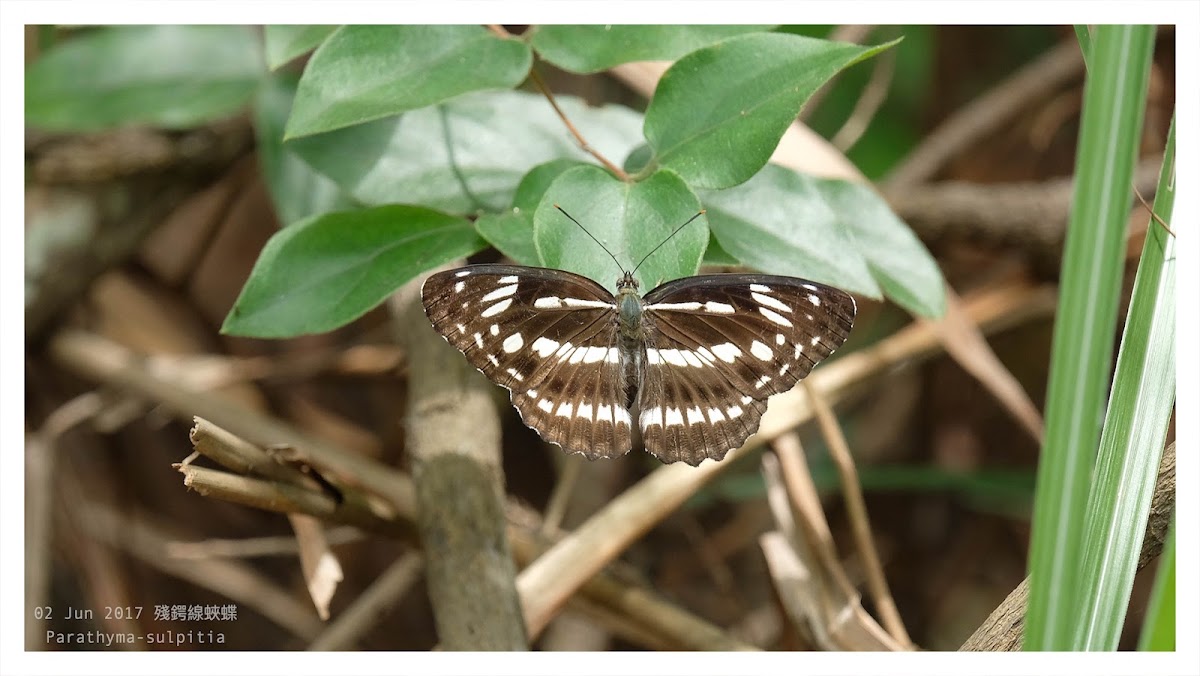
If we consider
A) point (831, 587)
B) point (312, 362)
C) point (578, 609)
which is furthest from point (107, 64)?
point (831, 587)

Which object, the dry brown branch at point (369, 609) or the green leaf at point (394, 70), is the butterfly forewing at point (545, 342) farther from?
the dry brown branch at point (369, 609)

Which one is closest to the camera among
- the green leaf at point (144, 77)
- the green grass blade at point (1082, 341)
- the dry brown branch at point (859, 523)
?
the green grass blade at point (1082, 341)

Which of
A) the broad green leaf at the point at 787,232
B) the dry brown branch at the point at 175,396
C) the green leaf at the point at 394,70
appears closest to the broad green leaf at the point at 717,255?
the broad green leaf at the point at 787,232

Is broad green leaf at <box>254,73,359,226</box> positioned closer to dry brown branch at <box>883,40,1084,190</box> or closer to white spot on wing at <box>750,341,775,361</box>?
white spot on wing at <box>750,341,775,361</box>

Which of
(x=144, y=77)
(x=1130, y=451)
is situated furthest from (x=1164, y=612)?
(x=144, y=77)

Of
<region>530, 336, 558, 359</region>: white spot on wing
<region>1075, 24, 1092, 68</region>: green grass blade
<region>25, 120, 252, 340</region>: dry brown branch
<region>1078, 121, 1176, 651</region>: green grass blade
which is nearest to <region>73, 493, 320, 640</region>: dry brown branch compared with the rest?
<region>25, 120, 252, 340</region>: dry brown branch
